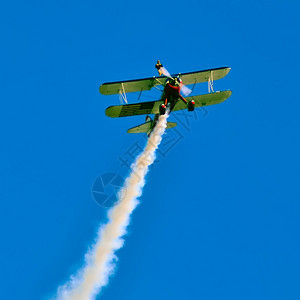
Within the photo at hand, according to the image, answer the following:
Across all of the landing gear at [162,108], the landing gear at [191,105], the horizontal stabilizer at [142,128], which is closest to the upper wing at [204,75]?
the landing gear at [191,105]

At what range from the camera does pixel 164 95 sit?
111 feet

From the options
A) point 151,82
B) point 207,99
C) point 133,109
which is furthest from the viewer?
point 207,99

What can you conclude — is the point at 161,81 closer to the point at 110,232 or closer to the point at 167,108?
Answer: the point at 167,108

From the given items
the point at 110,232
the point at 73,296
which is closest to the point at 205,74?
the point at 110,232

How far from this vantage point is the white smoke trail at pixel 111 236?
31.8 metres

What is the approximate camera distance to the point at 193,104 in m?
33.8

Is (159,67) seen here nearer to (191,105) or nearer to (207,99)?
(191,105)

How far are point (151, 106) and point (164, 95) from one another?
4.09 feet

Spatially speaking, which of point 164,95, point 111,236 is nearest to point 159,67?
point 164,95

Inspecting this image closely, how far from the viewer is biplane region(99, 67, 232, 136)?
33.5m

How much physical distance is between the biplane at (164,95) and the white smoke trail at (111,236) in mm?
1039

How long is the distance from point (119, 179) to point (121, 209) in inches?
80.4

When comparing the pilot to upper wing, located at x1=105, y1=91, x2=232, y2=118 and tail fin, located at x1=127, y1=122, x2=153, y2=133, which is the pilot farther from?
tail fin, located at x1=127, y1=122, x2=153, y2=133

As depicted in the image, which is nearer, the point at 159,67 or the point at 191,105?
the point at 159,67
